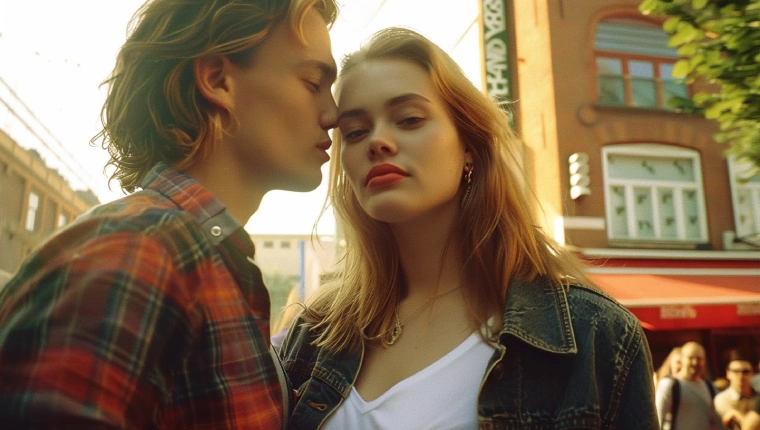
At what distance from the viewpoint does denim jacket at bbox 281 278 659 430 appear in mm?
1542

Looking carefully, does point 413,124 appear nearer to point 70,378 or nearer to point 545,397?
point 545,397

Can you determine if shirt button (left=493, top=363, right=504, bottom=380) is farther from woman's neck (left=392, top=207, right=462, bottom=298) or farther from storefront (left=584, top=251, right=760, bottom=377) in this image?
storefront (left=584, top=251, right=760, bottom=377)

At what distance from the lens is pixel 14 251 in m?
17.7

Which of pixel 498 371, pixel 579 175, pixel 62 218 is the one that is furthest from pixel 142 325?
pixel 62 218

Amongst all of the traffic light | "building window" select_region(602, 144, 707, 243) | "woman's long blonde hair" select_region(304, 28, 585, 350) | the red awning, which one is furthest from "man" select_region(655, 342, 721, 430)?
"building window" select_region(602, 144, 707, 243)

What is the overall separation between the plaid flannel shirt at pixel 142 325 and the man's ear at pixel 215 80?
273 mm

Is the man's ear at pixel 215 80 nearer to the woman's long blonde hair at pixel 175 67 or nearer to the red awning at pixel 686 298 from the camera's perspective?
the woman's long blonde hair at pixel 175 67

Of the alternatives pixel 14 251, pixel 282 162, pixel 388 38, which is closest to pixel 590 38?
pixel 388 38

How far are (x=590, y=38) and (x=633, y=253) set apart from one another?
412cm

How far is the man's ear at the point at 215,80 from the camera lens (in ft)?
4.90

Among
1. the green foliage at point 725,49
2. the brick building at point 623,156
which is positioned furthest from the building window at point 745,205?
the green foliage at point 725,49

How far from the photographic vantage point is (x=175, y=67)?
1482 mm

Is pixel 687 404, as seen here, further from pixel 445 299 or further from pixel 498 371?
pixel 498 371

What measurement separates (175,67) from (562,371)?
1.28m
